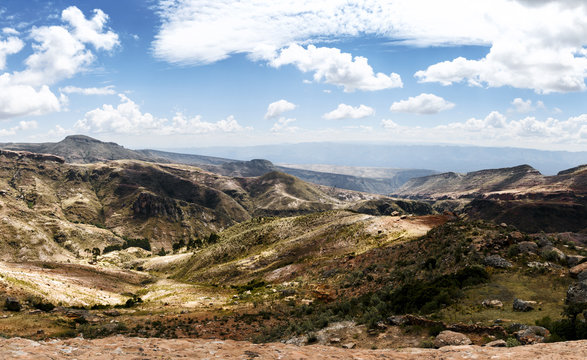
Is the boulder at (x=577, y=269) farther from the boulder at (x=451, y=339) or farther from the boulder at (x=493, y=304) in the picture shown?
the boulder at (x=451, y=339)

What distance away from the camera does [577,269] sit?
83.6 feet

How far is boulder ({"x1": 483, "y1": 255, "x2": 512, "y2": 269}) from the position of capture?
30.5m

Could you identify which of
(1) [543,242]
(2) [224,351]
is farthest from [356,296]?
(2) [224,351]

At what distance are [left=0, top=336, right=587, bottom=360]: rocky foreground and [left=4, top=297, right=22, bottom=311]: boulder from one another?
29782 mm

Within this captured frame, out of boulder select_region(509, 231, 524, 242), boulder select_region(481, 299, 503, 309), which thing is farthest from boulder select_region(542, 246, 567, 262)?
boulder select_region(481, 299, 503, 309)

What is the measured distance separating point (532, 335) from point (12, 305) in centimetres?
5199

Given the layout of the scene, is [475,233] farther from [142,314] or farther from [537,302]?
[142,314]

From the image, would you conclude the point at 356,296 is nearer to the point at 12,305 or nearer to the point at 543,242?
the point at 543,242

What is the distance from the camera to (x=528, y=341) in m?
16.4

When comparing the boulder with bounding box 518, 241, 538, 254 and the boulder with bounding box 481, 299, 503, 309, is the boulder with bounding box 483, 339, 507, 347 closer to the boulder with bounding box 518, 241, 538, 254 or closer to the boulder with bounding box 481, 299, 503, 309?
the boulder with bounding box 481, 299, 503, 309

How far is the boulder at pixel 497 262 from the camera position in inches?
1202

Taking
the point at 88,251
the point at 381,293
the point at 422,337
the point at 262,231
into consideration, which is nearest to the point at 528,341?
the point at 422,337

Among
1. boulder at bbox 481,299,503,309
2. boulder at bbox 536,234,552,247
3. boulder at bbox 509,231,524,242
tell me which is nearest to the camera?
boulder at bbox 481,299,503,309

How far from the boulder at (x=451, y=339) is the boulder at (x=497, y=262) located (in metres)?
16.5
